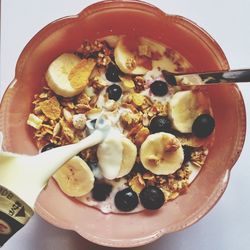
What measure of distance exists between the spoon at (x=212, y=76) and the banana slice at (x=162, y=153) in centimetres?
10

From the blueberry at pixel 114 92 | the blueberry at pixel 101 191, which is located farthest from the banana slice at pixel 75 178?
the blueberry at pixel 114 92

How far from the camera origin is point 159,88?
1.04m

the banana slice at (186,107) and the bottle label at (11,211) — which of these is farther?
the banana slice at (186,107)

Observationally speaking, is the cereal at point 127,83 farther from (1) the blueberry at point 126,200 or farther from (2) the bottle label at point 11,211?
(2) the bottle label at point 11,211

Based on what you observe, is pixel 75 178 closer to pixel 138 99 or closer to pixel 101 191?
pixel 101 191

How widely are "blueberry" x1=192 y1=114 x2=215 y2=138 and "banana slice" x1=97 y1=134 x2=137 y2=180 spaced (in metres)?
0.11

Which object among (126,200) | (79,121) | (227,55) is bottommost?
(126,200)

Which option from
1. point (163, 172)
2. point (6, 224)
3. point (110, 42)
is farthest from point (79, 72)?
point (6, 224)

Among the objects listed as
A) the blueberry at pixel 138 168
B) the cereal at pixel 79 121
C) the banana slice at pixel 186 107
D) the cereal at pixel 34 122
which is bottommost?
the blueberry at pixel 138 168

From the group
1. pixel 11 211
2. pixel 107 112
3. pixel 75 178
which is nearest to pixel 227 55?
pixel 107 112

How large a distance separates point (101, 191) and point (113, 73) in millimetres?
192

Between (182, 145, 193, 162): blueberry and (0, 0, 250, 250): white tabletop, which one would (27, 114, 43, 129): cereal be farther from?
(182, 145, 193, 162): blueberry

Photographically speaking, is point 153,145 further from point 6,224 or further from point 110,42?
point 6,224

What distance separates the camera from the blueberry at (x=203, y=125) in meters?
1.03
